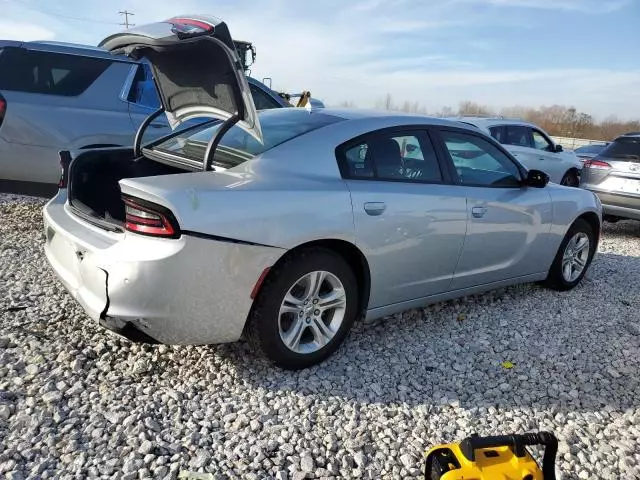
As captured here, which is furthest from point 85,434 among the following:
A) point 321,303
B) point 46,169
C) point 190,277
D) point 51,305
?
point 46,169

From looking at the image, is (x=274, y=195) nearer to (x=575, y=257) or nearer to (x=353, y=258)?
(x=353, y=258)

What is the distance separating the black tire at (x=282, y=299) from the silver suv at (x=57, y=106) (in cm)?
353

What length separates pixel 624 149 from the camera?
292 inches

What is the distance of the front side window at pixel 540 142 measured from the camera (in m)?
9.85

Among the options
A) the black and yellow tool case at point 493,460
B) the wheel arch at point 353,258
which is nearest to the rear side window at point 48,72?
the wheel arch at point 353,258

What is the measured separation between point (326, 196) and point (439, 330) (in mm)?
1465

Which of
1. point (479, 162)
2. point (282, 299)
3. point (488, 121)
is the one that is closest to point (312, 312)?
point (282, 299)

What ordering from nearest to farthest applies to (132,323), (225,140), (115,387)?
(132,323) < (115,387) < (225,140)

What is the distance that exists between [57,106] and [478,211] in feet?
14.0

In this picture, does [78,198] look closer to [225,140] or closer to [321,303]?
[225,140]

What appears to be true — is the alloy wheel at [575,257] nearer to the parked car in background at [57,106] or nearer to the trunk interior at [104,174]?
the trunk interior at [104,174]

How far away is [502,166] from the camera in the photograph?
4.08 metres

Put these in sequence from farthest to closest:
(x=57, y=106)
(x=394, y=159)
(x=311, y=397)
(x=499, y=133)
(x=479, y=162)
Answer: (x=499, y=133), (x=57, y=106), (x=479, y=162), (x=394, y=159), (x=311, y=397)

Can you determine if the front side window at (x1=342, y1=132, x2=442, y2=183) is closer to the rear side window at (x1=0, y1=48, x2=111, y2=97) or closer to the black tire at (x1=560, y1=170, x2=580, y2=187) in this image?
the rear side window at (x1=0, y1=48, x2=111, y2=97)
